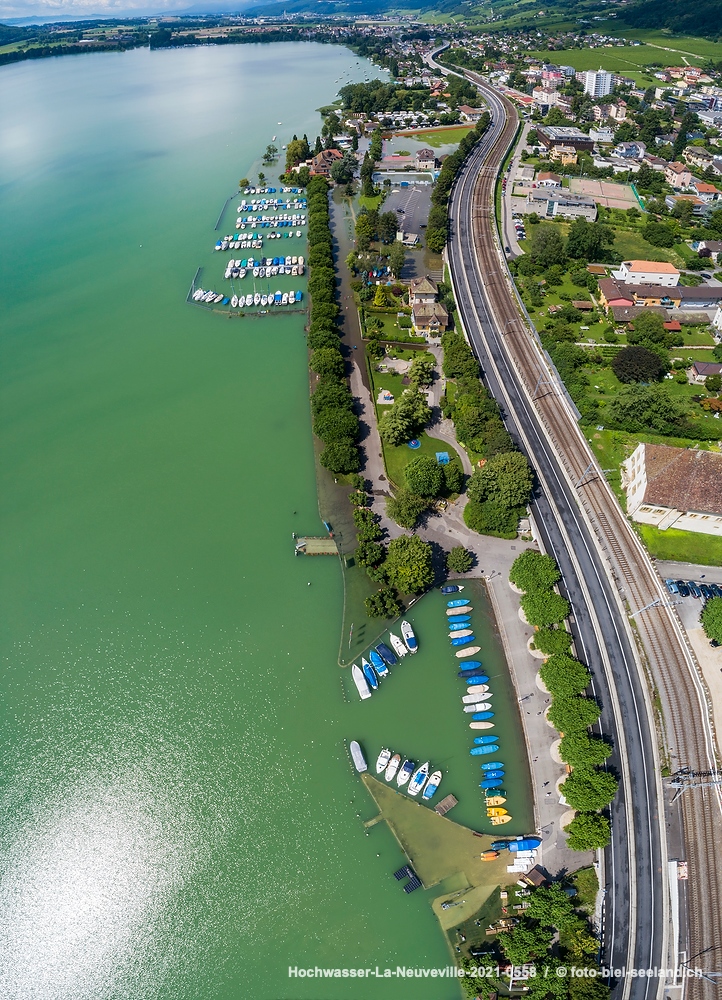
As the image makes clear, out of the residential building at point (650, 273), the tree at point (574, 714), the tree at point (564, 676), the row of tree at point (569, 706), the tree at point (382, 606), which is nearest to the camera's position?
Answer: the row of tree at point (569, 706)

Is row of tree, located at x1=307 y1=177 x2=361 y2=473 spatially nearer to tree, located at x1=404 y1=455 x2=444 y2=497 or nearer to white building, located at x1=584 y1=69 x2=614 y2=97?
tree, located at x1=404 y1=455 x2=444 y2=497

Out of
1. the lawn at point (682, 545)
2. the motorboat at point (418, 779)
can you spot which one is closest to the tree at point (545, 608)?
the lawn at point (682, 545)

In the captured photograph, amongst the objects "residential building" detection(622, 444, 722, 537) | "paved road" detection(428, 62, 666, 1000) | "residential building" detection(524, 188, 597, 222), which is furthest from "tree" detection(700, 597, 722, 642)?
"residential building" detection(524, 188, 597, 222)

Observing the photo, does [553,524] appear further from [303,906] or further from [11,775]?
[11,775]

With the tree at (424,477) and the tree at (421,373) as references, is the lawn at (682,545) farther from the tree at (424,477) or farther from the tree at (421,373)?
the tree at (421,373)

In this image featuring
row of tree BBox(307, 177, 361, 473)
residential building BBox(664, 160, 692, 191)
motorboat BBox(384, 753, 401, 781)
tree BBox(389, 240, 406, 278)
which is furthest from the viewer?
residential building BBox(664, 160, 692, 191)
